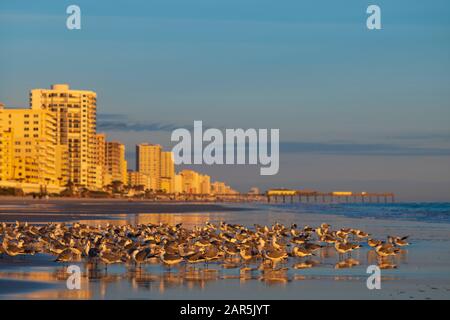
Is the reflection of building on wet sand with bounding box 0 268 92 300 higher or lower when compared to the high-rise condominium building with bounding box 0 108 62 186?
lower

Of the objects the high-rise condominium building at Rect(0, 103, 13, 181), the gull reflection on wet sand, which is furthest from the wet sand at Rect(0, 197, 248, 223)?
the high-rise condominium building at Rect(0, 103, 13, 181)

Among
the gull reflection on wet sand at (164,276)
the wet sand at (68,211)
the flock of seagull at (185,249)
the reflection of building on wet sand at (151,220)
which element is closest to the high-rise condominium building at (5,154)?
the wet sand at (68,211)

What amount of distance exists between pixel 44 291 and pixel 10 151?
571 feet

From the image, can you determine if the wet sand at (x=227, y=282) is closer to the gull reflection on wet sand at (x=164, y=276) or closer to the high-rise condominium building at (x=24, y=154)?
the gull reflection on wet sand at (x=164, y=276)

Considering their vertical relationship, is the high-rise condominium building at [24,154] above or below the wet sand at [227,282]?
above

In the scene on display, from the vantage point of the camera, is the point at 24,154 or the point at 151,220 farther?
the point at 24,154

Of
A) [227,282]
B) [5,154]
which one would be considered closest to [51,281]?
[227,282]

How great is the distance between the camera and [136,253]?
21.6m

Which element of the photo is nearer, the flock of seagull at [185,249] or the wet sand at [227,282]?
the wet sand at [227,282]

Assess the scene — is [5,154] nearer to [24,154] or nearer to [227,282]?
[24,154]

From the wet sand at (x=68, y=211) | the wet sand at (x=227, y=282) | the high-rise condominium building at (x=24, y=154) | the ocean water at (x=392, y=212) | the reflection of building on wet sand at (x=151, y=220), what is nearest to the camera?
the wet sand at (x=227, y=282)

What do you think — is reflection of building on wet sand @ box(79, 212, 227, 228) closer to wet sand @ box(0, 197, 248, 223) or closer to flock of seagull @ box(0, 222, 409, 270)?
wet sand @ box(0, 197, 248, 223)
